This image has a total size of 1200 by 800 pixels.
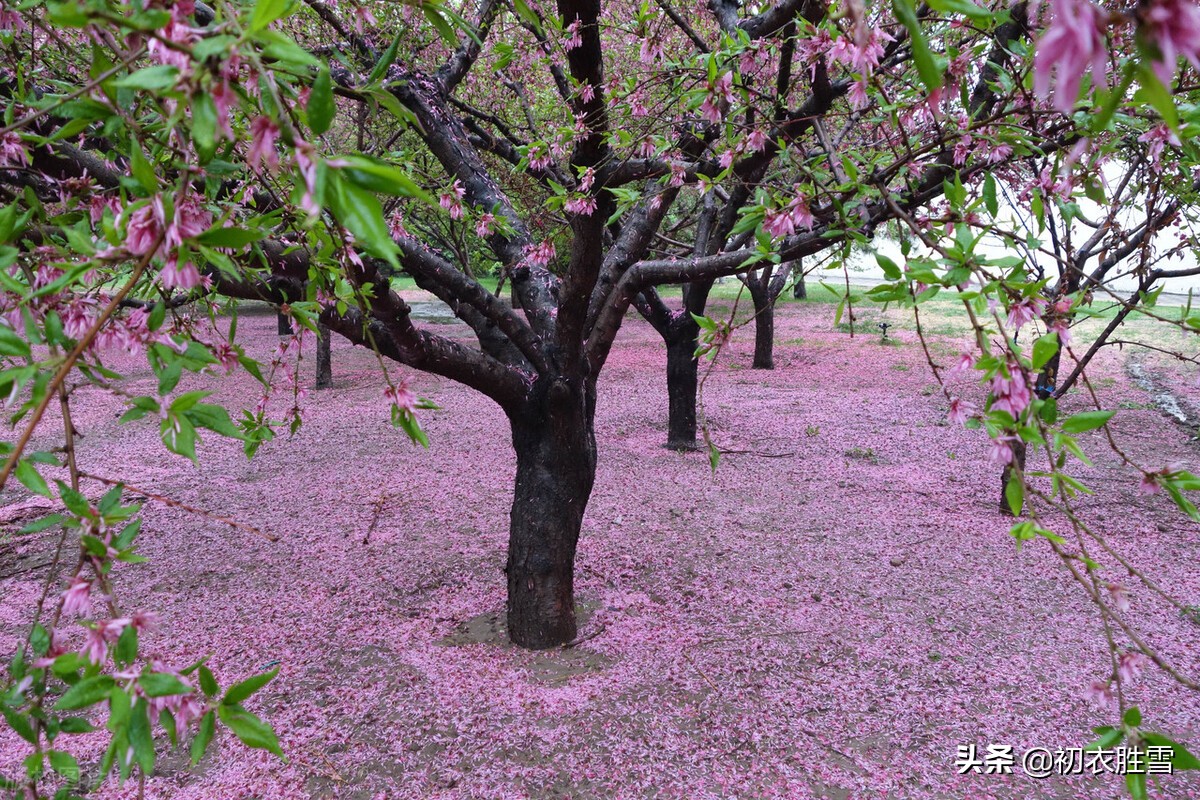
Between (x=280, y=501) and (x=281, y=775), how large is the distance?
3.90 meters

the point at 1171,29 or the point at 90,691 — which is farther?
the point at 90,691

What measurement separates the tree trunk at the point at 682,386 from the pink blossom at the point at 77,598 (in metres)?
6.82

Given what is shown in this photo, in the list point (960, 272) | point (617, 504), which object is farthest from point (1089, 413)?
point (617, 504)

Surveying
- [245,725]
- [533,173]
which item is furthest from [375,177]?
[533,173]

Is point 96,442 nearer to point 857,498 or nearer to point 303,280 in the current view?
point 303,280

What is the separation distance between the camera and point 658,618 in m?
4.32

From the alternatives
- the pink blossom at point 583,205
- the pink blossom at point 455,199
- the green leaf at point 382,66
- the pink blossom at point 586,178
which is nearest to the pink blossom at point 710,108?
the pink blossom at point 586,178

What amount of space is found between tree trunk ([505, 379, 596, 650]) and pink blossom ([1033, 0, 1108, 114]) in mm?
3349

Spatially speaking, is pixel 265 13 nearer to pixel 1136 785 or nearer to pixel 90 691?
pixel 90 691

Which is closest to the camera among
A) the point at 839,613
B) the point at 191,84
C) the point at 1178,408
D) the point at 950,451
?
the point at 191,84

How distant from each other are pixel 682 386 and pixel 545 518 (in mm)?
4204

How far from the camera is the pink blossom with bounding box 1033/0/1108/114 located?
1.82 ft

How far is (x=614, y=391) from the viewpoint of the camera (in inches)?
446

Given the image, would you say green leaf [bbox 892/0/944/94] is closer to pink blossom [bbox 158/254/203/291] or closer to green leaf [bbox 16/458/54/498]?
pink blossom [bbox 158/254/203/291]
